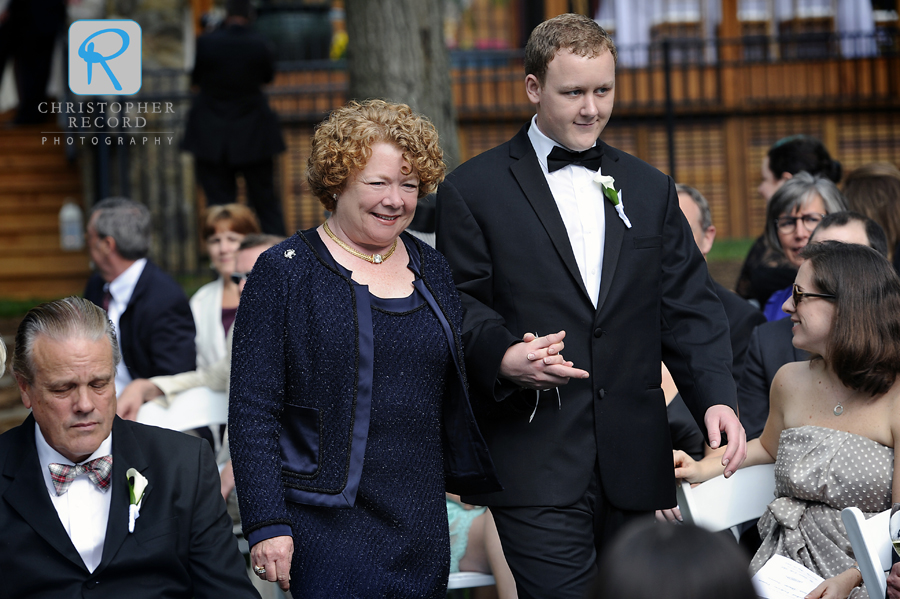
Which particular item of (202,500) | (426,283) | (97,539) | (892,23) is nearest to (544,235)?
(426,283)

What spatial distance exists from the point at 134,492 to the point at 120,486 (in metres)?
0.05

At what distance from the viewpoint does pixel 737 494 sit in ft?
11.5

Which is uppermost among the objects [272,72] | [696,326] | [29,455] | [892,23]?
[892,23]

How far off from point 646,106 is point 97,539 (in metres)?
9.63

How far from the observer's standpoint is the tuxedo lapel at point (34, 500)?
2.64m

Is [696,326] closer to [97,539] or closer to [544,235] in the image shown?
[544,235]

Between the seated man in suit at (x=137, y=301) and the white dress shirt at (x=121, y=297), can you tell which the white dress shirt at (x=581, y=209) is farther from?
the white dress shirt at (x=121, y=297)

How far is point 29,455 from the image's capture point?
8.99 feet

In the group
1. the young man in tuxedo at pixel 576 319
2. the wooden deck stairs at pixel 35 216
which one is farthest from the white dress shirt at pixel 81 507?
the wooden deck stairs at pixel 35 216

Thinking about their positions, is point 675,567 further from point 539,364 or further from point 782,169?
point 782,169

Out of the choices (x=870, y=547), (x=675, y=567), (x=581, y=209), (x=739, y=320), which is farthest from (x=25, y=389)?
(x=739, y=320)

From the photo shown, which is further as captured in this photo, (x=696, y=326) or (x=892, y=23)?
(x=892, y=23)

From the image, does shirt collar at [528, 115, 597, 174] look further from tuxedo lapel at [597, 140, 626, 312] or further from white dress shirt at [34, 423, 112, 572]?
white dress shirt at [34, 423, 112, 572]

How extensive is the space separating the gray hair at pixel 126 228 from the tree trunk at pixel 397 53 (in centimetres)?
190
